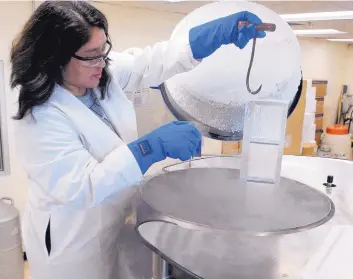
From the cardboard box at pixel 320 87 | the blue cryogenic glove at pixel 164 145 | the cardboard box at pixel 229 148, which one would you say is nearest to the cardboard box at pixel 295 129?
the cardboard box at pixel 229 148

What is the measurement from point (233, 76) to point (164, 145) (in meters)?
0.27

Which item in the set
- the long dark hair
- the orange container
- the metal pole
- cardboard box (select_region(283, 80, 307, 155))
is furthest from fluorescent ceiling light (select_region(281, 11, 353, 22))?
the orange container

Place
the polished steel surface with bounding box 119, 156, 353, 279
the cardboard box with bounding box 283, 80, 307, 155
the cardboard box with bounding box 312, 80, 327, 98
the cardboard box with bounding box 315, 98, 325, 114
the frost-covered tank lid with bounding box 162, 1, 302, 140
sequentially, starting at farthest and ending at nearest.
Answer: the cardboard box with bounding box 315, 98, 325, 114 < the cardboard box with bounding box 312, 80, 327, 98 < the cardboard box with bounding box 283, 80, 307, 155 < the frost-covered tank lid with bounding box 162, 1, 302, 140 < the polished steel surface with bounding box 119, 156, 353, 279

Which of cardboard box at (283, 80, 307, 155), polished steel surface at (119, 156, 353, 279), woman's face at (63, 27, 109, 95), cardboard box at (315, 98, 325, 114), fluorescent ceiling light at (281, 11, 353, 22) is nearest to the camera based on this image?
polished steel surface at (119, 156, 353, 279)

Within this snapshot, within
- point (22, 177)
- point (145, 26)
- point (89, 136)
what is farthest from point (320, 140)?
point (89, 136)

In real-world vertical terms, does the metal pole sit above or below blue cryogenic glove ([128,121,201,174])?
below

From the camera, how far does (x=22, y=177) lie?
2.22m

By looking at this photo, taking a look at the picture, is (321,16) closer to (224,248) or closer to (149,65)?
(149,65)

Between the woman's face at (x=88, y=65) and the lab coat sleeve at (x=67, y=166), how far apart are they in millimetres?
116

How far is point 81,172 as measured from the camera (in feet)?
2.79

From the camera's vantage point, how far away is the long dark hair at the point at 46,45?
0.87 meters

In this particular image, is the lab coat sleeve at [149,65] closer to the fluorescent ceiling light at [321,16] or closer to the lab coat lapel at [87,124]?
the lab coat lapel at [87,124]

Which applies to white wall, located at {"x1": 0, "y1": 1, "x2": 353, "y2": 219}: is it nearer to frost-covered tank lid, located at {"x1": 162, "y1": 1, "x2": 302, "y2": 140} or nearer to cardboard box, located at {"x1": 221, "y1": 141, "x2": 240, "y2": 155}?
cardboard box, located at {"x1": 221, "y1": 141, "x2": 240, "y2": 155}

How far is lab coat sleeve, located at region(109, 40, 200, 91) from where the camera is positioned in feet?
3.54
